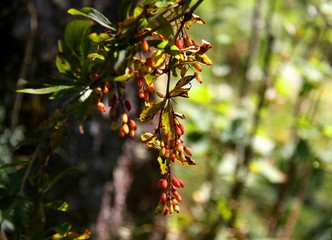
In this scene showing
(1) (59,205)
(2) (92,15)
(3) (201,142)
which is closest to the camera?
(2) (92,15)

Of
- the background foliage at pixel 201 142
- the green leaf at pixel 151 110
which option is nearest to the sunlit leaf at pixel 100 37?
the green leaf at pixel 151 110

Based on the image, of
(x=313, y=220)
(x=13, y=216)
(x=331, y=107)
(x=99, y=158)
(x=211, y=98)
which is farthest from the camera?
(x=331, y=107)

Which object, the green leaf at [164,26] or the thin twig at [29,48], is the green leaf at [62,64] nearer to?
the green leaf at [164,26]

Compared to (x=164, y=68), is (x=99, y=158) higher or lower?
lower

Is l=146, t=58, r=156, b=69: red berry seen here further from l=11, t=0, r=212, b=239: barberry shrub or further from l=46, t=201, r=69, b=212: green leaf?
l=46, t=201, r=69, b=212: green leaf

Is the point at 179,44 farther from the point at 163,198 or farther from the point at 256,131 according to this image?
the point at 256,131

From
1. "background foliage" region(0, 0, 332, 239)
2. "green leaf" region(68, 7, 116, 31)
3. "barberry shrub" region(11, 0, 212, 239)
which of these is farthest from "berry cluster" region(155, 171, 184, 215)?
"background foliage" region(0, 0, 332, 239)

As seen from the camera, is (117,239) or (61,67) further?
(117,239)

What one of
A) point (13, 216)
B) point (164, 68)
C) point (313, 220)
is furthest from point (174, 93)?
point (313, 220)

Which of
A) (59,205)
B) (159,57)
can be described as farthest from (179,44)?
(59,205)

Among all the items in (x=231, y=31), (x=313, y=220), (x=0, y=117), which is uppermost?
(x=231, y=31)

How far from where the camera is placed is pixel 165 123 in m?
0.72

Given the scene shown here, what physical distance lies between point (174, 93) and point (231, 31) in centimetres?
352

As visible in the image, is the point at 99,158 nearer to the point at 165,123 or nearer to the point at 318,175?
the point at 318,175
